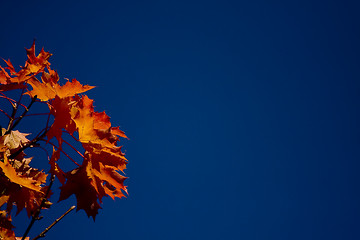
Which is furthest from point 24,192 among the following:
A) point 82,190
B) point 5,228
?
point 82,190

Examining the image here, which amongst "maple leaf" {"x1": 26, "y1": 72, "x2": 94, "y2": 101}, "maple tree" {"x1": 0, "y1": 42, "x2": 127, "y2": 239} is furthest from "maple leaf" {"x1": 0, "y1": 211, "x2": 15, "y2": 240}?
"maple leaf" {"x1": 26, "y1": 72, "x2": 94, "y2": 101}

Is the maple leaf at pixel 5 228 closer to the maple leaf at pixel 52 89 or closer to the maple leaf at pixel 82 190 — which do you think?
the maple leaf at pixel 82 190

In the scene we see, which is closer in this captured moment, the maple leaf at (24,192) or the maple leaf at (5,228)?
the maple leaf at (5,228)

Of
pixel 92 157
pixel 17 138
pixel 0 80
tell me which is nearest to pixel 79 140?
pixel 92 157

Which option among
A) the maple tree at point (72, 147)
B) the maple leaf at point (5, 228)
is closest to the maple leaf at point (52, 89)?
the maple tree at point (72, 147)

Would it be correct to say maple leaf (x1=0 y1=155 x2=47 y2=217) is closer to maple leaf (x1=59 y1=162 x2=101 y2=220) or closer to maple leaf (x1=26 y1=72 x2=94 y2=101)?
maple leaf (x1=59 y1=162 x2=101 y2=220)

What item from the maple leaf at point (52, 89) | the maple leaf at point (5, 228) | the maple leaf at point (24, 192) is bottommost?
the maple leaf at point (5, 228)

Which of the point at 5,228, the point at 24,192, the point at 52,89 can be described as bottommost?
the point at 5,228

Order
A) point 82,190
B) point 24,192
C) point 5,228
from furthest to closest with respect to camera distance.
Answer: point 24,192 < point 82,190 < point 5,228

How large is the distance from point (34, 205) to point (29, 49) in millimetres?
→ 1313

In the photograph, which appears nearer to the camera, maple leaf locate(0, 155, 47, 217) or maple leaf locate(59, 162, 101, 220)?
maple leaf locate(59, 162, 101, 220)

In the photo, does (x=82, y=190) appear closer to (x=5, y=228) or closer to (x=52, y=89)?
(x=5, y=228)

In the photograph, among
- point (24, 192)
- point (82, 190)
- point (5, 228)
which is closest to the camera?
point (5, 228)

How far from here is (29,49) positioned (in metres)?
2.42
